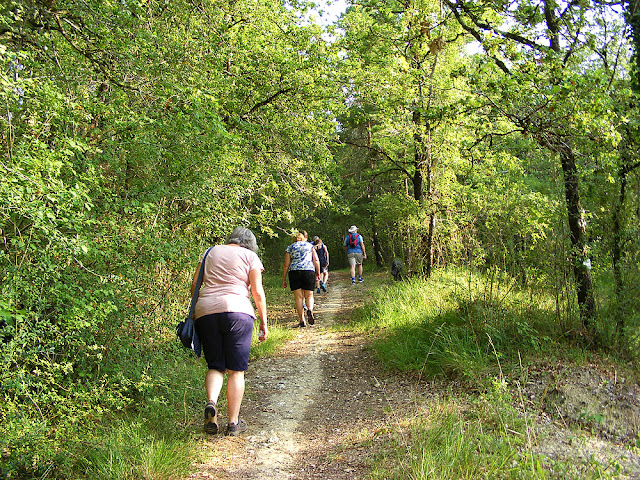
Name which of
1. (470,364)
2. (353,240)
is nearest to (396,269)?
(353,240)

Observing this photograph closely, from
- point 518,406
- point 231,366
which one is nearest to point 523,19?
point 518,406

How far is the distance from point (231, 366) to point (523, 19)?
5.26 meters

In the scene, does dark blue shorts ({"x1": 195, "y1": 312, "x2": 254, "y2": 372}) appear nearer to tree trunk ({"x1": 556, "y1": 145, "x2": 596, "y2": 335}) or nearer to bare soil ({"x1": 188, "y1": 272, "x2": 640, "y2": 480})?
bare soil ({"x1": 188, "y1": 272, "x2": 640, "y2": 480})

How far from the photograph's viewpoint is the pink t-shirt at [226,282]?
4340mm

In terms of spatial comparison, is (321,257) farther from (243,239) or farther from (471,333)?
(243,239)

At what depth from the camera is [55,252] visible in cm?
378

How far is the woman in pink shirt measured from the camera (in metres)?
4.30

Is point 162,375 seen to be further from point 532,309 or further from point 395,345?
point 532,309

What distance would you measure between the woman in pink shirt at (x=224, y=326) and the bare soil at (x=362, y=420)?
400 millimetres

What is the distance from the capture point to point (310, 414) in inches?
208

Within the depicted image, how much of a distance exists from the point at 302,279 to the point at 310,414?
4383mm

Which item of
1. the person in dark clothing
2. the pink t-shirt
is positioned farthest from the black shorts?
the pink t-shirt

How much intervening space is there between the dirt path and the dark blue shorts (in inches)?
27.9

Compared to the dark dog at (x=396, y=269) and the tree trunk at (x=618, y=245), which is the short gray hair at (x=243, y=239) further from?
the dark dog at (x=396, y=269)
